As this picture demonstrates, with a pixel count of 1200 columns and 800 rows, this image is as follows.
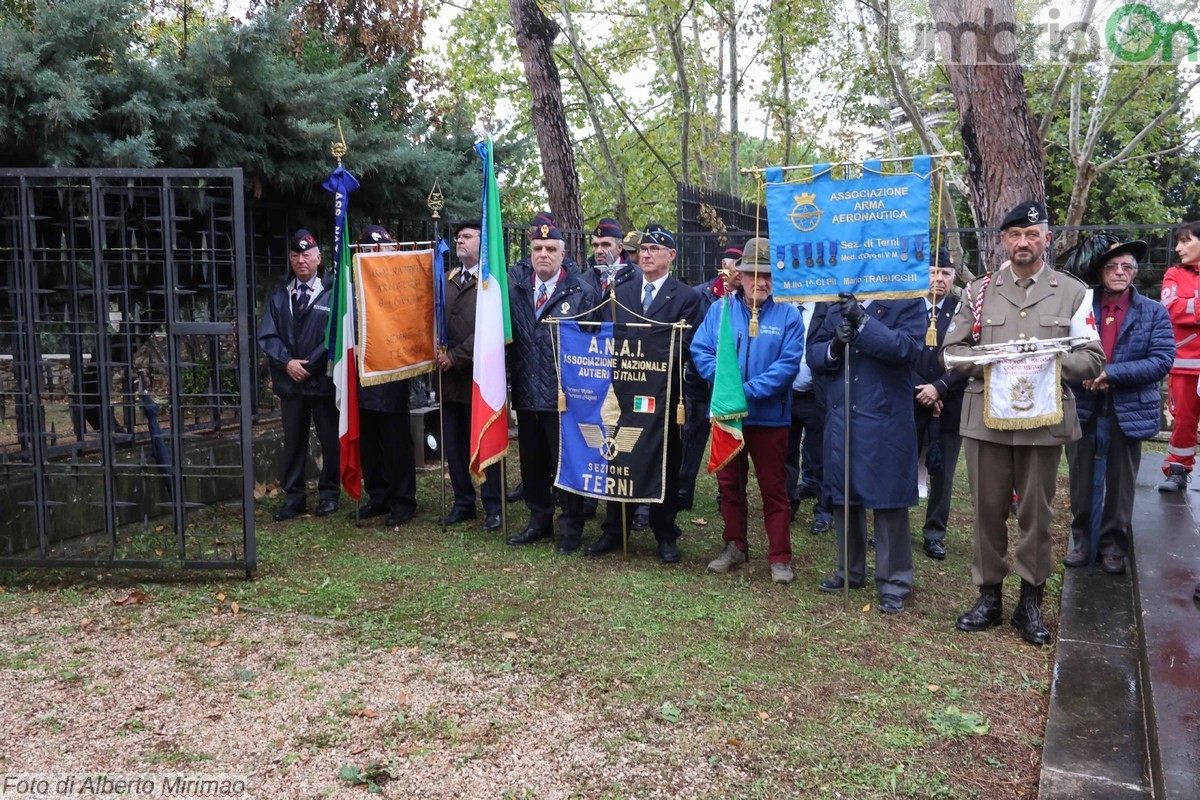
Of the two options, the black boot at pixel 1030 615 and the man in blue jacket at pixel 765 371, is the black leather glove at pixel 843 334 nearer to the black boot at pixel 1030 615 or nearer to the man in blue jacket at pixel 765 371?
the man in blue jacket at pixel 765 371

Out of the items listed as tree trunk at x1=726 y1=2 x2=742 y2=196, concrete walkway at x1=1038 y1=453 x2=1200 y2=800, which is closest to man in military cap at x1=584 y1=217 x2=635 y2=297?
concrete walkway at x1=1038 y1=453 x2=1200 y2=800

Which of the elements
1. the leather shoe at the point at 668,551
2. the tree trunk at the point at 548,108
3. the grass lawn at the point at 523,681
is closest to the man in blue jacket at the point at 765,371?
the grass lawn at the point at 523,681

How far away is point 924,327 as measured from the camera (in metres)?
5.31

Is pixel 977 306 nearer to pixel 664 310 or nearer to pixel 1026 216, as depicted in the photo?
pixel 1026 216

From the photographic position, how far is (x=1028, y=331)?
4.66 m

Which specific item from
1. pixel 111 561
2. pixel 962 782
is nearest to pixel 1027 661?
pixel 962 782

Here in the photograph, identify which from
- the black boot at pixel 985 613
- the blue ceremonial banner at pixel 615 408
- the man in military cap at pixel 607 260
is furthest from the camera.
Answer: the man in military cap at pixel 607 260

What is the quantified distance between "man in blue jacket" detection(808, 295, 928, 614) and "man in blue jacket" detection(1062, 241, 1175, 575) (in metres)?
1.21

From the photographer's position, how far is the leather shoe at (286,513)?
23.5 ft

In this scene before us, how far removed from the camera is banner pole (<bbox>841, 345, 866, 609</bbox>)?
17.1ft

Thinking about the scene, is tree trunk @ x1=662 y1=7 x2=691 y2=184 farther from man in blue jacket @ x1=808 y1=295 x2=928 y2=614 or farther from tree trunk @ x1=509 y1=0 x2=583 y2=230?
man in blue jacket @ x1=808 y1=295 x2=928 y2=614

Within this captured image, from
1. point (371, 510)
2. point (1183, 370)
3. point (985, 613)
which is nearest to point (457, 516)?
point (371, 510)

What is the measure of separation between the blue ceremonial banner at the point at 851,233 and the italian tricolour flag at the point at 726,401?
0.41m

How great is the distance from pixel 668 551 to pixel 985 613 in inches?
75.9
